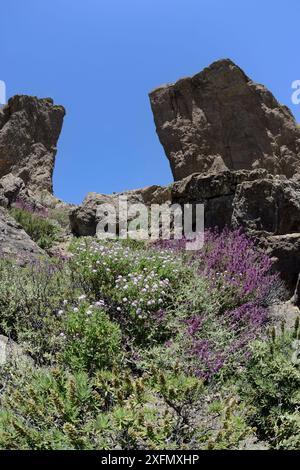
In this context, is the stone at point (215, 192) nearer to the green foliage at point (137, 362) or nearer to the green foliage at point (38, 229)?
the green foliage at point (137, 362)

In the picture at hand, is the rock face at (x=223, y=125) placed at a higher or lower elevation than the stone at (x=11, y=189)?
higher

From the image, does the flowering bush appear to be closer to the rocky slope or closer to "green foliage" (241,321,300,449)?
"green foliage" (241,321,300,449)

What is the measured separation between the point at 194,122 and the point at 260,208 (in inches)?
526

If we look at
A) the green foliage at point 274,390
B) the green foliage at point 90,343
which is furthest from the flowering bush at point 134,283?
the green foliage at point 274,390

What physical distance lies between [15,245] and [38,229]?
405 centimetres

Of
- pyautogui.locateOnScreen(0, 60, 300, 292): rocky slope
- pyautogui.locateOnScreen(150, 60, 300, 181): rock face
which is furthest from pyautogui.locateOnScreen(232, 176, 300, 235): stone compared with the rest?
pyautogui.locateOnScreen(150, 60, 300, 181): rock face

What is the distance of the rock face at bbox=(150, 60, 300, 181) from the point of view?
21.9 metres

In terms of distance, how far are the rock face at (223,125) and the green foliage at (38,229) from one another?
882cm

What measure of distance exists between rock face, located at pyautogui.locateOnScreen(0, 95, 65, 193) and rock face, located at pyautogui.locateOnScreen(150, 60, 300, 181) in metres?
7.44

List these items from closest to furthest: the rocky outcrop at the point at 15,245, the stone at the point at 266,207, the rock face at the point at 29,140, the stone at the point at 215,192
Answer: the rocky outcrop at the point at 15,245 → the stone at the point at 266,207 → the stone at the point at 215,192 → the rock face at the point at 29,140

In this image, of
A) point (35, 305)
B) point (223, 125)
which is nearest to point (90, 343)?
point (35, 305)

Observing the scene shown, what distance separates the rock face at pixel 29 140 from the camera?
26688 mm

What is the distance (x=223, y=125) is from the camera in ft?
74.3

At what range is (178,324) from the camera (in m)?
6.37
